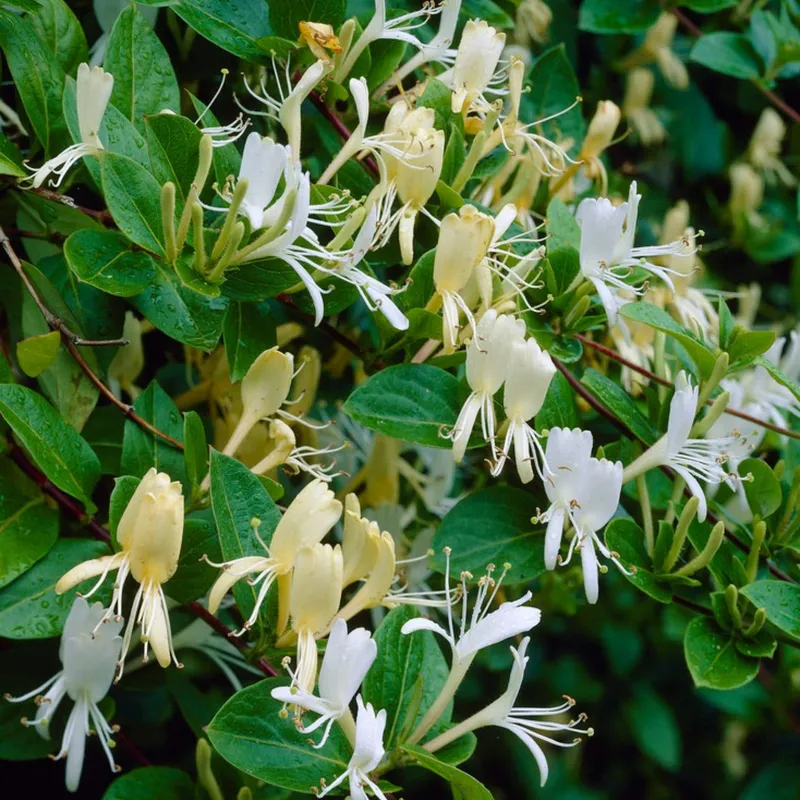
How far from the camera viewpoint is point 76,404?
77cm

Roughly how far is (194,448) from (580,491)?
0.26 meters

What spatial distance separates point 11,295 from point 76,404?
0.46 feet

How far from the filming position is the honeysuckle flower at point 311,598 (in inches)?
23.6

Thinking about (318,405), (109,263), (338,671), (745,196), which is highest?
(109,263)

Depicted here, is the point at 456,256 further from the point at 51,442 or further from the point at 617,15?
the point at 617,15

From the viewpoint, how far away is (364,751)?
58cm

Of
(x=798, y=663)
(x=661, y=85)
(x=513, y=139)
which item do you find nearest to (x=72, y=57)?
(x=513, y=139)

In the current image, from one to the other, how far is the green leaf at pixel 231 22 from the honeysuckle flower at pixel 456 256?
0.78 ft

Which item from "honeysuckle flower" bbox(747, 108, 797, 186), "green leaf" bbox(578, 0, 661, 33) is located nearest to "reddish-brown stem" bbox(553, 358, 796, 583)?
"green leaf" bbox(578, 0, 661, 33)

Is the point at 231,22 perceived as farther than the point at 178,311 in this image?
Yes

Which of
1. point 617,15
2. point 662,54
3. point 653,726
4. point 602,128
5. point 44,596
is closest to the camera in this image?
point 44,596

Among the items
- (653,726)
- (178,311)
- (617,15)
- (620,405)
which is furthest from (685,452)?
(653,726)

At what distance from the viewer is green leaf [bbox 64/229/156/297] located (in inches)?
26.8

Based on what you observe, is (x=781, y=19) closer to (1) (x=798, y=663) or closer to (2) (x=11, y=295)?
(1) (x=798, y=663)
